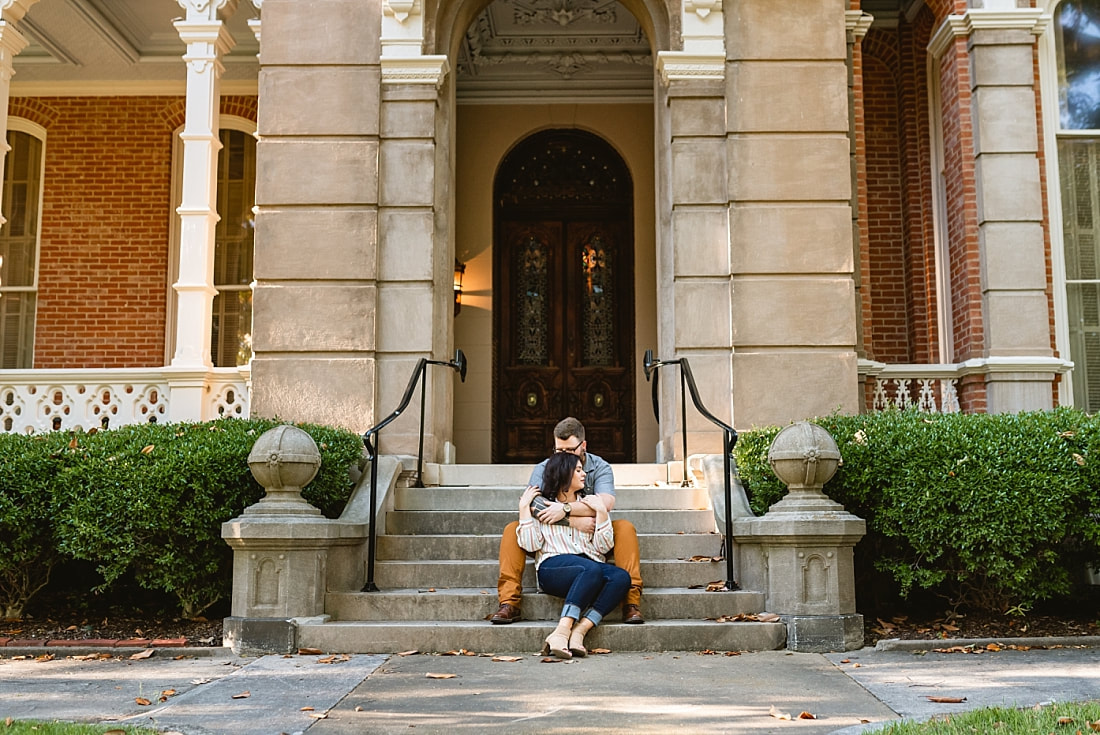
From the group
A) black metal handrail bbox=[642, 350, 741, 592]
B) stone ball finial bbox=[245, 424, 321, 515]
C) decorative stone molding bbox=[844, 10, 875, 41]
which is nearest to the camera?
stone ball finial bbox=[245, 424, 321, 515]

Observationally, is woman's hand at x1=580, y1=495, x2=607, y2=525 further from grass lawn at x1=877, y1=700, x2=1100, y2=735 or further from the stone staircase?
grass lawn at x1=877, y1=700, x2=1100, y2=735

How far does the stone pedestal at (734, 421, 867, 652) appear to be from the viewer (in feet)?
22.1

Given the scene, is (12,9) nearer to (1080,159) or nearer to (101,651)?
(101,651)

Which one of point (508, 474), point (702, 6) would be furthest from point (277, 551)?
point (702, 6)

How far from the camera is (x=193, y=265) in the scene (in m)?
10.2

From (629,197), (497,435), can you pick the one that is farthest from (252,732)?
(629,197)

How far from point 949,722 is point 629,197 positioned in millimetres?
10300

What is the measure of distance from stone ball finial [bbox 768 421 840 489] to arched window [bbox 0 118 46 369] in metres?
10.9

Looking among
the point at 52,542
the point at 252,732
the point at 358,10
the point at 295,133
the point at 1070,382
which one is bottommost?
the point at 252,732

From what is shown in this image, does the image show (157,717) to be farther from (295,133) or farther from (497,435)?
(497,435)

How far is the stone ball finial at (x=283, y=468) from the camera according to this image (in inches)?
276

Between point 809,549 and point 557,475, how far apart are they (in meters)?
1.67

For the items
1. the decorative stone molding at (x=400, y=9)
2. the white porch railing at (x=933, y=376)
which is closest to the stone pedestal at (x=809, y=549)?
the white porch railing at (x=933, y=376)

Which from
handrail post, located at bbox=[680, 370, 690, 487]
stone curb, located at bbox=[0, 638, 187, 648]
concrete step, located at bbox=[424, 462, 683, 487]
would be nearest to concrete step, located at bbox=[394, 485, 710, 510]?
handrail post, located at bbox=[680, 370, 690, 487]
